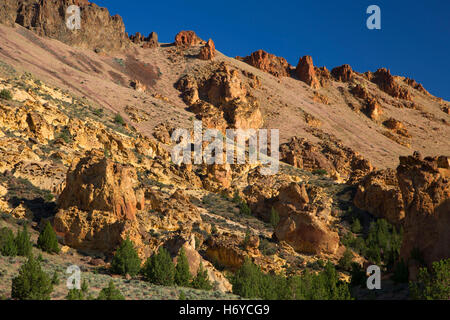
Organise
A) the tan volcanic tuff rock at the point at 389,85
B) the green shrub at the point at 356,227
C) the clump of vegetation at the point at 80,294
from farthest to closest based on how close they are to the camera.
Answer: the tan volcanic tuff rock at the point at 389,85 < the green shrub at the point at 356,227 < the clump of vegetation at the point at 80,294

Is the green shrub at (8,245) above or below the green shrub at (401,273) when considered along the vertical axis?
above

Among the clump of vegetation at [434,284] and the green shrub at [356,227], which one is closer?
the clump of vegetation at [434,284]

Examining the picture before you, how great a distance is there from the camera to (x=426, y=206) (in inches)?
894

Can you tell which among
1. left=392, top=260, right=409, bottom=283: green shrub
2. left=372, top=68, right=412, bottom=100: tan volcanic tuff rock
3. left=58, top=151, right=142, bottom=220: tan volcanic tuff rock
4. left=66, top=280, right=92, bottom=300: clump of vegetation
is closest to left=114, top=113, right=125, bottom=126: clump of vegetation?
left=58, top=151, right=142, bottom=220: tan volcanic tuff rock

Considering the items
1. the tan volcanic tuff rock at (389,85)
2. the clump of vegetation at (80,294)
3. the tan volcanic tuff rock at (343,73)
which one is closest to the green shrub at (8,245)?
the clump of vegetation at (80,294)

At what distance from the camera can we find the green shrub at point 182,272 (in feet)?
72.6

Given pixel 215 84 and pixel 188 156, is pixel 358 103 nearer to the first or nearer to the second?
pixel 215 84

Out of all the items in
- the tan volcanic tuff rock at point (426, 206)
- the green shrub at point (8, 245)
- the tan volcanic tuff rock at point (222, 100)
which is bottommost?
the green shrub at point (8, 245)

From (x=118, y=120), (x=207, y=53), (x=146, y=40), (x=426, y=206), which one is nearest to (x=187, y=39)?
(x=146, y=40)

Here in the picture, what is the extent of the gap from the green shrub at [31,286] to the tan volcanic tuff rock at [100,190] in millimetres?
13489

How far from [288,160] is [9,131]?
45084mm

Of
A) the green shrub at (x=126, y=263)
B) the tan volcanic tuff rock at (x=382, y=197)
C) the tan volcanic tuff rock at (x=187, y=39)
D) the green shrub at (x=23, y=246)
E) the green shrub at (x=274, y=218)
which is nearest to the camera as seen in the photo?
the green shrub at (x=23, y=246)

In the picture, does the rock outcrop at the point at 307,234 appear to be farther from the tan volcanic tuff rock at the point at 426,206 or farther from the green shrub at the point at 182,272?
the green shrub at the point at 182,272

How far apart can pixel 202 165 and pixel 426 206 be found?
3676 cm
